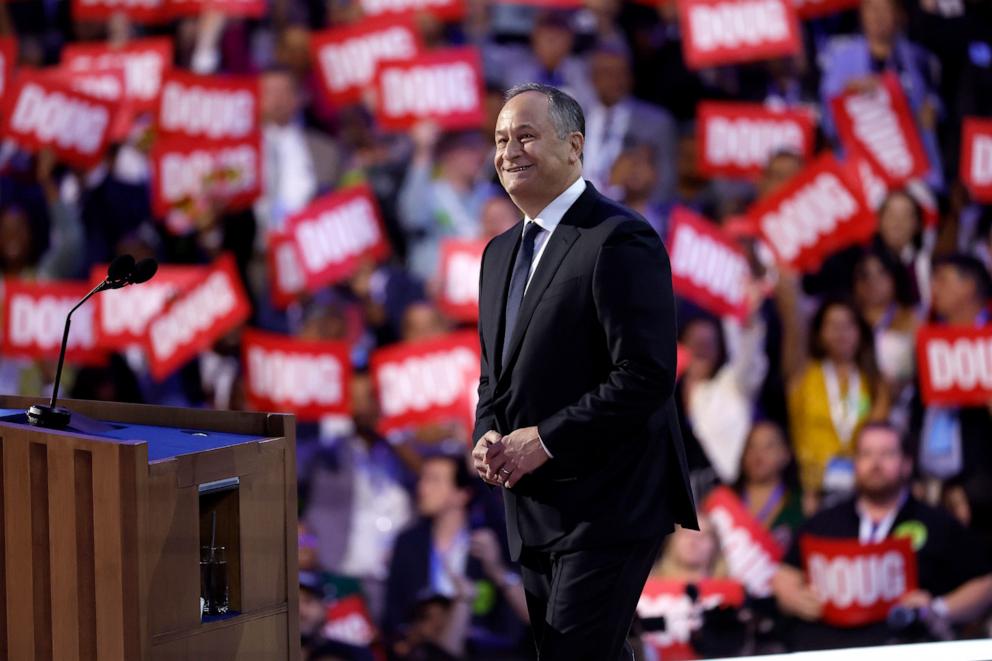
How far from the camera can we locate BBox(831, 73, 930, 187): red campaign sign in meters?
4.27

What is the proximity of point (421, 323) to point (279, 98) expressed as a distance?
0.91 meters

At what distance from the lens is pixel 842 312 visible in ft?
13.9

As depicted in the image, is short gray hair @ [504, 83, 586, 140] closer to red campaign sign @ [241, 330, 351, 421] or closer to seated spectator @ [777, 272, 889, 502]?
red campaign sign @ [241, 330, 351, 421]

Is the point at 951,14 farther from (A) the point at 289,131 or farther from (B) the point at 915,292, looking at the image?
(A) the point at 289,131

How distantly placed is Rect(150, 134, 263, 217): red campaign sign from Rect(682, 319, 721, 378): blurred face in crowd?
1.56m

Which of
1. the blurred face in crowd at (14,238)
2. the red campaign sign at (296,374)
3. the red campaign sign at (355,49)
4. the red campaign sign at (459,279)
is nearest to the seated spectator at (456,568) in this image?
the red campaign sign at (296,374)

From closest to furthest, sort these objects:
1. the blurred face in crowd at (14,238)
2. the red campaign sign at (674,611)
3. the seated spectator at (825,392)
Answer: the blurred face in crowd at (14,238) → the red campaign sign at (674,611) → the seated spectator at (825,392)

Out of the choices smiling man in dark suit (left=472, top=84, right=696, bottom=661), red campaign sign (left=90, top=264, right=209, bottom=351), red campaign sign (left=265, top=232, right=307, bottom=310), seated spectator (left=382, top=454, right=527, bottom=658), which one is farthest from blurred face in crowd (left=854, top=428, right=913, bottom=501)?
smiling man in dark suit (left=472, top=84, right=696, bottom=661)

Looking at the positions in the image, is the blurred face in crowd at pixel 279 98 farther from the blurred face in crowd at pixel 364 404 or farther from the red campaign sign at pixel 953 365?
the red campaign sign at pixel 953 365

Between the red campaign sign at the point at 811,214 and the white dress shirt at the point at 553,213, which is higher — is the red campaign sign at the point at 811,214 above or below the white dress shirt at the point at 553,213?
above

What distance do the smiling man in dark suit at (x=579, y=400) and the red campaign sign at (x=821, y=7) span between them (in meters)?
2.73

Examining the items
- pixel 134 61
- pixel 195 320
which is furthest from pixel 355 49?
pixel 195 320

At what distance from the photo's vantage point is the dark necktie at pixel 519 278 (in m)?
1.89

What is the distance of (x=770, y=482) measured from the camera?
4.20 meters
